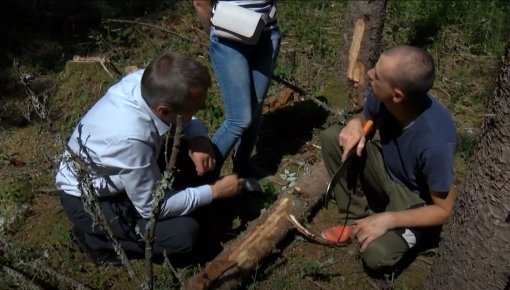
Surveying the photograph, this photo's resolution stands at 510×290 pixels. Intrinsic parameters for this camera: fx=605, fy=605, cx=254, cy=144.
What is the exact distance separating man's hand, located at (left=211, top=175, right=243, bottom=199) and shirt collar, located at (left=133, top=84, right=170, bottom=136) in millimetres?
507

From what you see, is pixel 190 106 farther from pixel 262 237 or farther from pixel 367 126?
pixel 367 126

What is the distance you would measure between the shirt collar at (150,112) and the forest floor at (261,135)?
485 millimetres

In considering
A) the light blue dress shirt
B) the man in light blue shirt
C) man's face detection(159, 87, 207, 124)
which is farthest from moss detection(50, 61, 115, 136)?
man's face detection(159, 87, 207, 124)

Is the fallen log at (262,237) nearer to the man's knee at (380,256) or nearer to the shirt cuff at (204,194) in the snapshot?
the shirt cuff at (204,194)

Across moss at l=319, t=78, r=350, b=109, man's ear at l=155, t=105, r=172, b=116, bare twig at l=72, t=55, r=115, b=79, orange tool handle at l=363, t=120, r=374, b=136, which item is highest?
man's ear at l=155, t=105, r=172, b=116

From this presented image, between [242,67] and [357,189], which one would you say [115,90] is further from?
[357,189]

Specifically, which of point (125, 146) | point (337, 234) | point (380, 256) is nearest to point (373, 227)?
point (380, 256)

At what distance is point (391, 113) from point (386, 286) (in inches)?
40.9

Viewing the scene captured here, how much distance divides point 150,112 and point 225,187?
70cm

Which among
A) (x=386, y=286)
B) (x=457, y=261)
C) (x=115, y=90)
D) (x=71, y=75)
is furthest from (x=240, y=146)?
(x=71, y=75)

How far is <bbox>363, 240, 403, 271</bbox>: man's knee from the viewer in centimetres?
354

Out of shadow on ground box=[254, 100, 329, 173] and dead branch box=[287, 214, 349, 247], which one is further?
A: shadow on ground box=[254, 100, 329, 173]

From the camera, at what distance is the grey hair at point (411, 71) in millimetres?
3301

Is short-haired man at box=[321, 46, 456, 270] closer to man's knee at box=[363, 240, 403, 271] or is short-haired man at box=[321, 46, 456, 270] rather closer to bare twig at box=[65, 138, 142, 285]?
man's knee at box=[363, 240, 403, 271]
